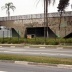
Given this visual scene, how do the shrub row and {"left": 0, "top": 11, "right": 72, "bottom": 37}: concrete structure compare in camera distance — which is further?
{"left": 0, "top": 11, "right": 72, "bottom": 37}: concrete structure

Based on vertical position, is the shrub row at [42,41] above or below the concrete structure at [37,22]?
below

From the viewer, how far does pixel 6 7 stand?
8175cm

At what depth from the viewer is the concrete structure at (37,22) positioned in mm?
48819

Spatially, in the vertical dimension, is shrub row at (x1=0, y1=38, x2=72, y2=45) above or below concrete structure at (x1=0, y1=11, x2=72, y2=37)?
below

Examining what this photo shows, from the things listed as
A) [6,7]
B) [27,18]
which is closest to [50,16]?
[27,18]

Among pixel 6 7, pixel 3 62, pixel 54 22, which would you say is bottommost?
pixel 3 62

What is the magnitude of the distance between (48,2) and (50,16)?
9371 mm

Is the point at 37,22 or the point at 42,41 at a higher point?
the point at 37,22

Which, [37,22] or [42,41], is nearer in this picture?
[42,41]

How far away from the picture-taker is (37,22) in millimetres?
53281

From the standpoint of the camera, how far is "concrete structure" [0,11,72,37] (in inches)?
→ 1922

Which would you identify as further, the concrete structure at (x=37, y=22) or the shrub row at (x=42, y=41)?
the concrete structure at (x=37, y=22)

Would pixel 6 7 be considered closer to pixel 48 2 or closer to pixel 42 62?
pixel 48 2

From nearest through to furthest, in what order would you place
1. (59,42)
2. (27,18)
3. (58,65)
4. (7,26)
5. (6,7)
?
1. (58,65)
2. (59,42)
3. (27,18)
4. (7,26)
5. (6,7)
